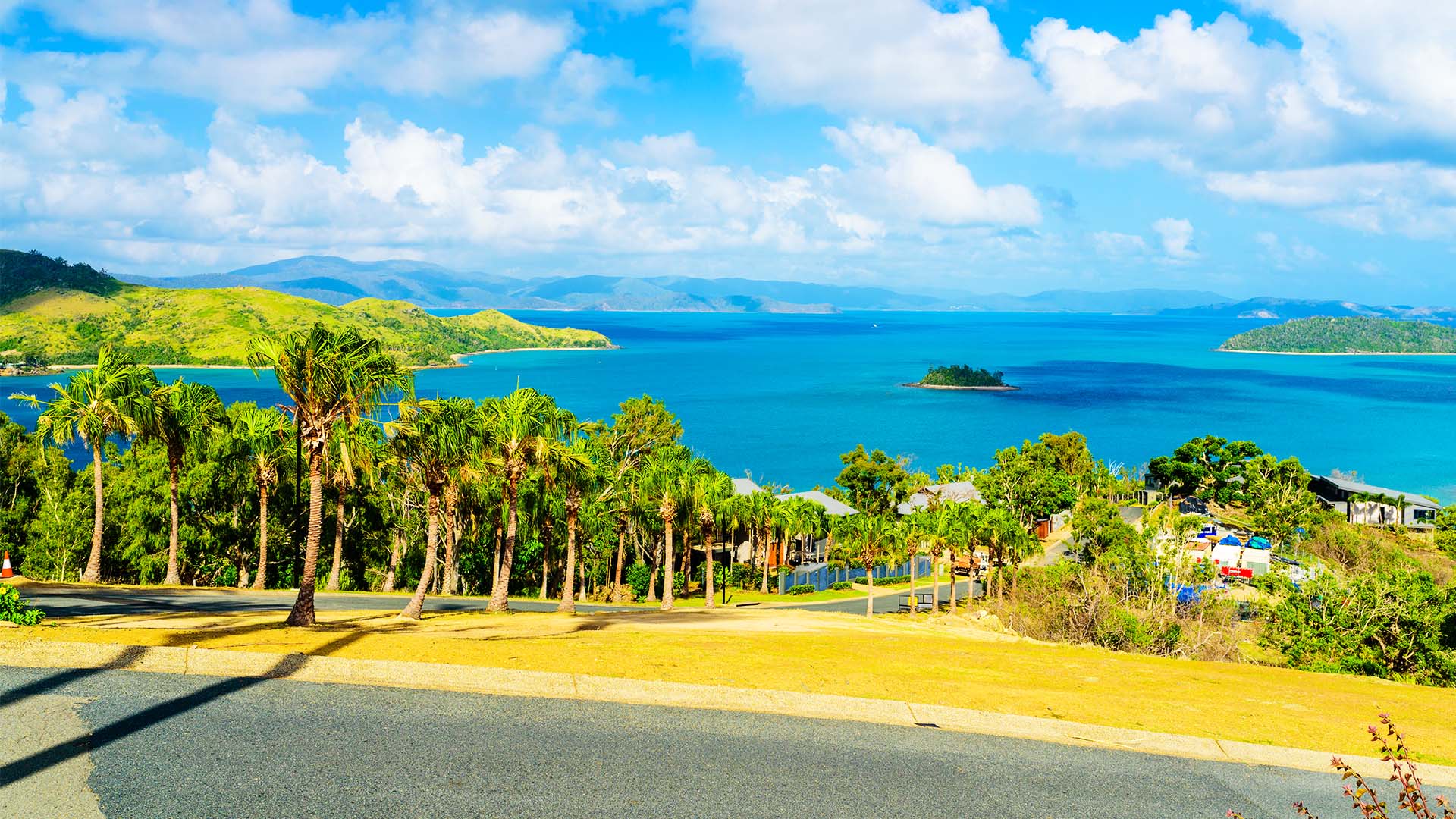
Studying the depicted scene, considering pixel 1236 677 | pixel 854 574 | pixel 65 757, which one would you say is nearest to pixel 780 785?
pixel 65 757

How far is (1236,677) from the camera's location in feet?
57.1

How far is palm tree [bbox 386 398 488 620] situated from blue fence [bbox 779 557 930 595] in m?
32.0

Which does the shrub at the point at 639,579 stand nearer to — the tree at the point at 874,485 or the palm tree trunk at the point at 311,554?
the tree at the point at 874,485

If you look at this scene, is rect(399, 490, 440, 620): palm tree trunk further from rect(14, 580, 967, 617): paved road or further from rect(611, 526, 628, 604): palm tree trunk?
rect(611, 526, 628, 604): palm tree trunk

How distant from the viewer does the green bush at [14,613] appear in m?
14.6

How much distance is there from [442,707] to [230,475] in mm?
35473

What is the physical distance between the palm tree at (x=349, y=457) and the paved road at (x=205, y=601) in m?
2.97

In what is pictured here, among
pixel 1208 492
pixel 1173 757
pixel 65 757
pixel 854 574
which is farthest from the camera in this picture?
pixel 1208 492

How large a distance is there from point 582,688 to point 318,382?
947cm

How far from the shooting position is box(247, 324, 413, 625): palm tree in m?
18.2

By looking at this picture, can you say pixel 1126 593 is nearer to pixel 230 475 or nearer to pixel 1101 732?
pixel 1101 732

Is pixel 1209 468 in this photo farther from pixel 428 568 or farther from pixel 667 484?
pixel 428 568

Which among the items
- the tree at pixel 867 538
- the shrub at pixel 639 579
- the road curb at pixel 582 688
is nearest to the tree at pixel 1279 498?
the tree at pixel 867 538

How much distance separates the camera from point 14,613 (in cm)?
1466
